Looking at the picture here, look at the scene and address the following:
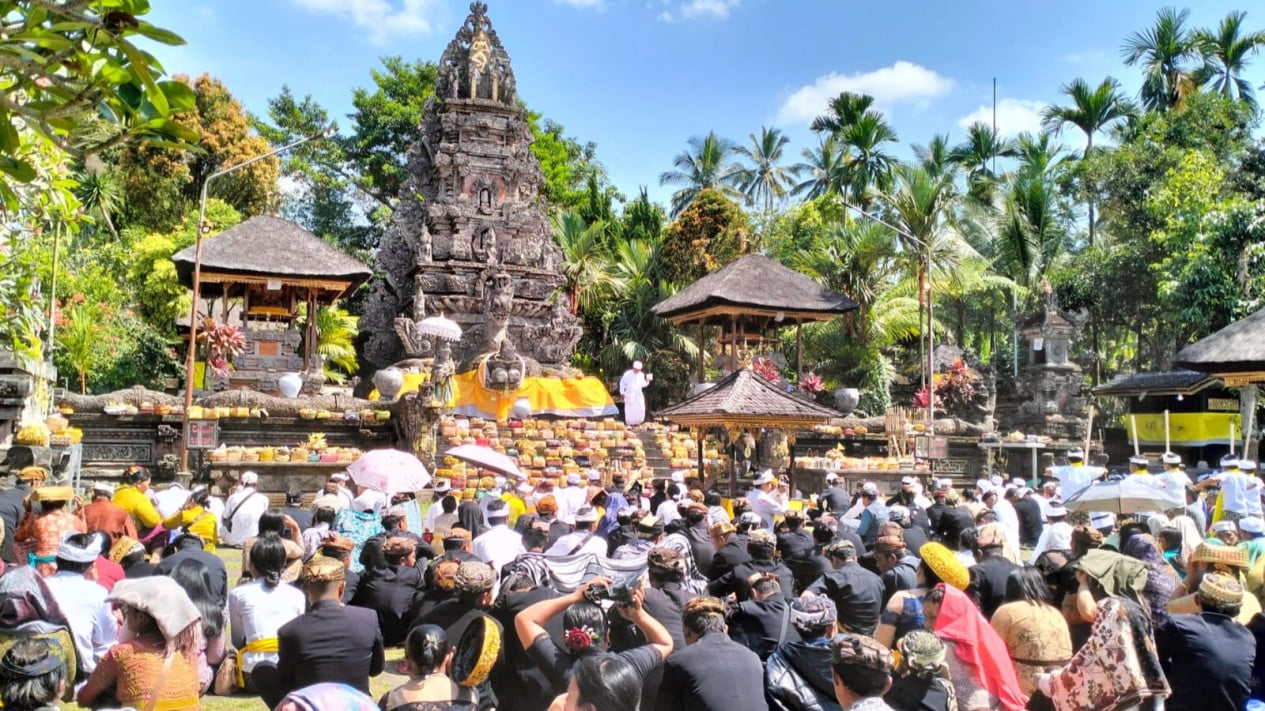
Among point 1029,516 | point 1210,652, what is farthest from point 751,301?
point 1210,652

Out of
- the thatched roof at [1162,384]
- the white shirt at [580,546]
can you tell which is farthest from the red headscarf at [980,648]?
the thatched roof at [1162,384]

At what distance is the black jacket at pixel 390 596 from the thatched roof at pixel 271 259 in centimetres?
2355

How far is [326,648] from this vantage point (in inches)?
201

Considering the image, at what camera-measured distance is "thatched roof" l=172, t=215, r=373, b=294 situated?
1157 inches

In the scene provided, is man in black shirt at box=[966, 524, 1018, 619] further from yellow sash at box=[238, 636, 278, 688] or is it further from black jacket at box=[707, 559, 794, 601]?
yellow sash at box=[238, 636, 278, 688]

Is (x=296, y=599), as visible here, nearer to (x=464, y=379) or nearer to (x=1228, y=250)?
(x=464, y=379)

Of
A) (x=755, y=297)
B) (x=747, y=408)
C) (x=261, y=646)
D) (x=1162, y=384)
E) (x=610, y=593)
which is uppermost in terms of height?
(x=755, y=297)

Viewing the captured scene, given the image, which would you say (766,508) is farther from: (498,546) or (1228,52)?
(1228,52)

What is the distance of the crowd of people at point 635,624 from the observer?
454 cm

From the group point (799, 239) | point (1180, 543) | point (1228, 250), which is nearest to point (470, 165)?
point (799, 239)

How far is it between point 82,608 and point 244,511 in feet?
20.8

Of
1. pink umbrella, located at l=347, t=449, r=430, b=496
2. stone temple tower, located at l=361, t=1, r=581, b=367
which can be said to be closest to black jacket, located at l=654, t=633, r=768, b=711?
pink umbrella, located at l=347, t=449, r=430, b=496

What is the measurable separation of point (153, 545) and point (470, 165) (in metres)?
31.5

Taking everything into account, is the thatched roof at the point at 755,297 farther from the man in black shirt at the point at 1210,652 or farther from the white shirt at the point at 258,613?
the man in black shirt at the point at 1210,652
